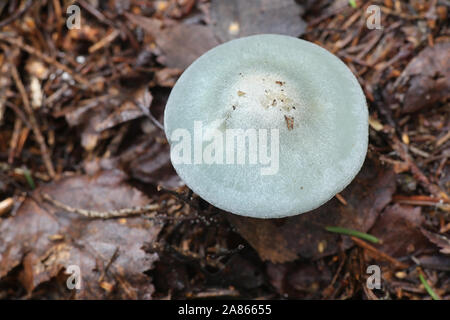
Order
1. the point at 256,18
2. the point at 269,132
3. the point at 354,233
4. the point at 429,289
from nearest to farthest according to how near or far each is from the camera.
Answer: the point at 269,132 < the point at 429,289 < the point at 354,233 < the point at 256,18

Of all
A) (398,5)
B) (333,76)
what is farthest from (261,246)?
(398,5)

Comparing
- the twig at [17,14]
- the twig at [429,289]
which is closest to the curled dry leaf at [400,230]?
the twig at [429,289]

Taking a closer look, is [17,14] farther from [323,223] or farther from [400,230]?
[400,230]

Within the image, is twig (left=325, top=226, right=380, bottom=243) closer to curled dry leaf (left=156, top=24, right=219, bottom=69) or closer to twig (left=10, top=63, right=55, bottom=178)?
curled dry leaf (left=156, top=24, right=219, bottom=69)

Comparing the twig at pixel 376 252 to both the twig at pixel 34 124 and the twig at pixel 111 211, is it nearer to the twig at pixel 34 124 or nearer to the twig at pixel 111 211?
the twig at pixel 111 211

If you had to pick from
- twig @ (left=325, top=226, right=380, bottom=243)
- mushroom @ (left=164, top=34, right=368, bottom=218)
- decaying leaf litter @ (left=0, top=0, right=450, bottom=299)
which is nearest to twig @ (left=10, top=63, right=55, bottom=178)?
decaying leaf litter @ (left=0, top=0, right=450, bottom=299)

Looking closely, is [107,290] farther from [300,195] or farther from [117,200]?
[300,195]

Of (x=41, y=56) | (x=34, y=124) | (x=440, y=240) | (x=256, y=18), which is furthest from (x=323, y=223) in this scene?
(x=41, y=56)
